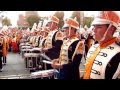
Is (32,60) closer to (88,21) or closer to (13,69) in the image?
(13,69)

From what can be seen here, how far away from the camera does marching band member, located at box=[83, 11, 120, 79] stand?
2578 mm

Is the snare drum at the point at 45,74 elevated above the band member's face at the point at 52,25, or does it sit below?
below

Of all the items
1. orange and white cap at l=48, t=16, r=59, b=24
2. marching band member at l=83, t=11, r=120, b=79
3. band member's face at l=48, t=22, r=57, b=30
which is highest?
orange and white cap at l=48, t=16, r=59, b=24

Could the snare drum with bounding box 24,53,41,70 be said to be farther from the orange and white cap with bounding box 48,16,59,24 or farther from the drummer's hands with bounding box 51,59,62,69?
the orange and white cap with bounding box 48,16,59,24

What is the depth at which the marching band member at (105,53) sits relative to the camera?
258 centimetres

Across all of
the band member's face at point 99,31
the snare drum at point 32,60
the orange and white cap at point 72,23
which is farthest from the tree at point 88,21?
the snare drum at point 32,60

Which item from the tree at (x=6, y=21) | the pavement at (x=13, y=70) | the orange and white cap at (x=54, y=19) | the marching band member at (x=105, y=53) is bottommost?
the pavement at (x=13, y=70)

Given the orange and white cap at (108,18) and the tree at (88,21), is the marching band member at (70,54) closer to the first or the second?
the tree at (88,21)

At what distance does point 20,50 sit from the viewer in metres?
3.79

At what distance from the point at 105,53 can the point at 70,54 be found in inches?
29.5

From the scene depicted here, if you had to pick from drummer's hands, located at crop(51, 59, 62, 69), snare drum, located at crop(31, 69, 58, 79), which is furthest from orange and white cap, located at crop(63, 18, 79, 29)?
snare drum, located at crop(31, 69, 58, 79)

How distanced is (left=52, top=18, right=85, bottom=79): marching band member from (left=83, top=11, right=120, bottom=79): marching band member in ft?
1.41
